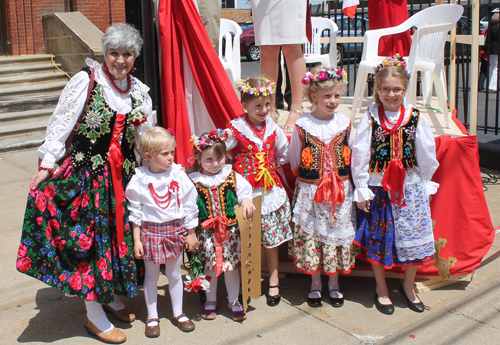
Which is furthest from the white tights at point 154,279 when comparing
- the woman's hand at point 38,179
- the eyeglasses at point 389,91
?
the eyeglasses at point 389,91

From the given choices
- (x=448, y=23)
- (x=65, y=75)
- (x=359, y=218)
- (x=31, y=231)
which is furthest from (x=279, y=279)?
(x=65, y=75)

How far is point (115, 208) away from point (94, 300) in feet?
→ 1.66

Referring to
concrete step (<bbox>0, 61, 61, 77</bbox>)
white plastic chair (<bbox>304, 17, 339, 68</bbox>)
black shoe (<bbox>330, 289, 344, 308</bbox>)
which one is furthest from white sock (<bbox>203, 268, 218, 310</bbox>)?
concrete step (<bbox>0, 61, 61, 77</bbox>)

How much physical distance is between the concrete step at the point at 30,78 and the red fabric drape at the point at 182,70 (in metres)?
5.94

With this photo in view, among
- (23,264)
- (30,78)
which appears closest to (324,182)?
(23,264)

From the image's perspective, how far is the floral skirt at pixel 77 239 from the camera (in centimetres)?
274

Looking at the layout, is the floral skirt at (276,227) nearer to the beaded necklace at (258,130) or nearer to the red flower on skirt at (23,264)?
the beaded necklace at (258,130)

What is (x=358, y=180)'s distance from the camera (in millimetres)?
3100

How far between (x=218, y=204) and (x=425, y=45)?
10.5 ft

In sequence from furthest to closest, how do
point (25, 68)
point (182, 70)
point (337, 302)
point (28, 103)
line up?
point (25, 68) → point (28, 103) → point (182, 70) → point (337, 302)

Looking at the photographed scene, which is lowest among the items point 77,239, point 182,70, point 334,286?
point 334,286

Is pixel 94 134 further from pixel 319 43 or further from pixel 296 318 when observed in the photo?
pixel 319 43

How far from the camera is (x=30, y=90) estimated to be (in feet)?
27.3

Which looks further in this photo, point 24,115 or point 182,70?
point 24,115
